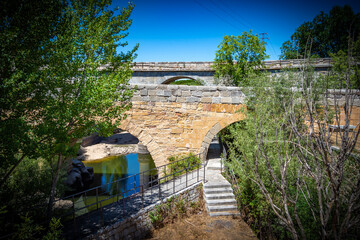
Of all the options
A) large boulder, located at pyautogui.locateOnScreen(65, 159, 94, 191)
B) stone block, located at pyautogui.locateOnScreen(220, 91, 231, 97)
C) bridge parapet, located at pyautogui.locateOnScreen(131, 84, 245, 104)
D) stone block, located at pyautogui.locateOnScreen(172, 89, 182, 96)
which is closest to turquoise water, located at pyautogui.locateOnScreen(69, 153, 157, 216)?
large boulder, located at pyautogui.locateOnScreen(65, 159, 94, 191)

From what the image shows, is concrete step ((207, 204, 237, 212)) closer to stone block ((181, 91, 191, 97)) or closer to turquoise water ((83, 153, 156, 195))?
stone block ((181, 91, 191, 97))

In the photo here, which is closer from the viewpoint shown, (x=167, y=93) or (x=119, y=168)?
(x=167, y=93)

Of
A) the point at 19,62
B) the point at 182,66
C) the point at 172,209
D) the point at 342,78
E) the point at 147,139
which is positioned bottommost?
the point at 172,209

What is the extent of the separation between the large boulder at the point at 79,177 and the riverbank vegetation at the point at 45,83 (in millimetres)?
5117

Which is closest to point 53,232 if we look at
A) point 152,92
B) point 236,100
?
point 152,92

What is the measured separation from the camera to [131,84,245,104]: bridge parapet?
24.0 ft

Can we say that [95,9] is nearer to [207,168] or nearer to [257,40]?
[207,168]

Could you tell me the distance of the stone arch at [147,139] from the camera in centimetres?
741

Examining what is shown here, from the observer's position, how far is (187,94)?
7430 millimetres

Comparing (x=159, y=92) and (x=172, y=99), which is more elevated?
(x=159, y=92)

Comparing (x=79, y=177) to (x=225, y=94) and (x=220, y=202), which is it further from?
(x=225, y=94)

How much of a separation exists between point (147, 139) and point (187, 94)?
2.30m

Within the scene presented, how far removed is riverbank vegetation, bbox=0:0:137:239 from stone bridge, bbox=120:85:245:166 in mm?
1962

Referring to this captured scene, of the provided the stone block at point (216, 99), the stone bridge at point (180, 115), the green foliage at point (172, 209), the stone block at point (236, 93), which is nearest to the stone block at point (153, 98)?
the stone bridge at point (180, 115)
